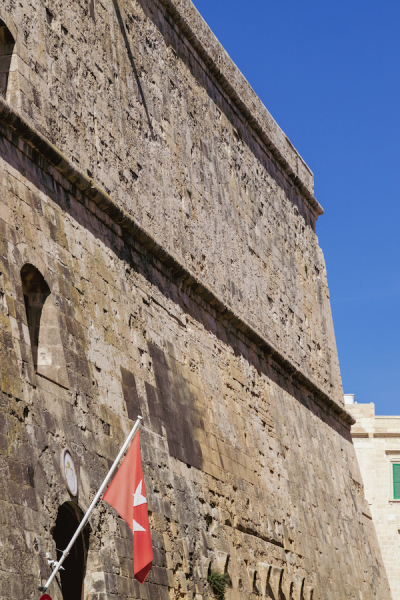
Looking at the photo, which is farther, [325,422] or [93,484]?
[325,422]

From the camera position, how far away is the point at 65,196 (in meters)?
7.25

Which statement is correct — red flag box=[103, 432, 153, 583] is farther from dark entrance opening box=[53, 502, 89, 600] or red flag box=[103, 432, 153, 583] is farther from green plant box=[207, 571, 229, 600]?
green plant box=[207, 571, 229, 600]

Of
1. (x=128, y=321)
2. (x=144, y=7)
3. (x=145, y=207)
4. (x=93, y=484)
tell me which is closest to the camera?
(x=93, y=484)

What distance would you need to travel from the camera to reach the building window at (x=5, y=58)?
6.90 metres

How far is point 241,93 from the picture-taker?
41.0 ft

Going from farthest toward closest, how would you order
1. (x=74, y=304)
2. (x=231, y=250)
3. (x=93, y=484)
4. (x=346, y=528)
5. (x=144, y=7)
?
(x=346, y=528) < (x=231, y=250) < (x=144, y=7) < (x=74, y=304) < (x=93, y=484)

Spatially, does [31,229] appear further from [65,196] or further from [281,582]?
[281,582]

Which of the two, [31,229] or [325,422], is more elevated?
[325,422]

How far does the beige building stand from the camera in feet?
63.9

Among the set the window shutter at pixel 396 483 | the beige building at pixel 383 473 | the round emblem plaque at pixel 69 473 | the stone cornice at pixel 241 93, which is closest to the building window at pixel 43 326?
the round emblem plaque at pixel 69 473

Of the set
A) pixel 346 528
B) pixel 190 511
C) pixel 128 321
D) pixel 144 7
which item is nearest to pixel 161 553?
pixel 190 511

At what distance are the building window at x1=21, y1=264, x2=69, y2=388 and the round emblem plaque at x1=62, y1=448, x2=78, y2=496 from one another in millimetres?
507

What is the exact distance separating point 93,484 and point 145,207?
320 cm

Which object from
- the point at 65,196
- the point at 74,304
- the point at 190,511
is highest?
the point at 65,196
